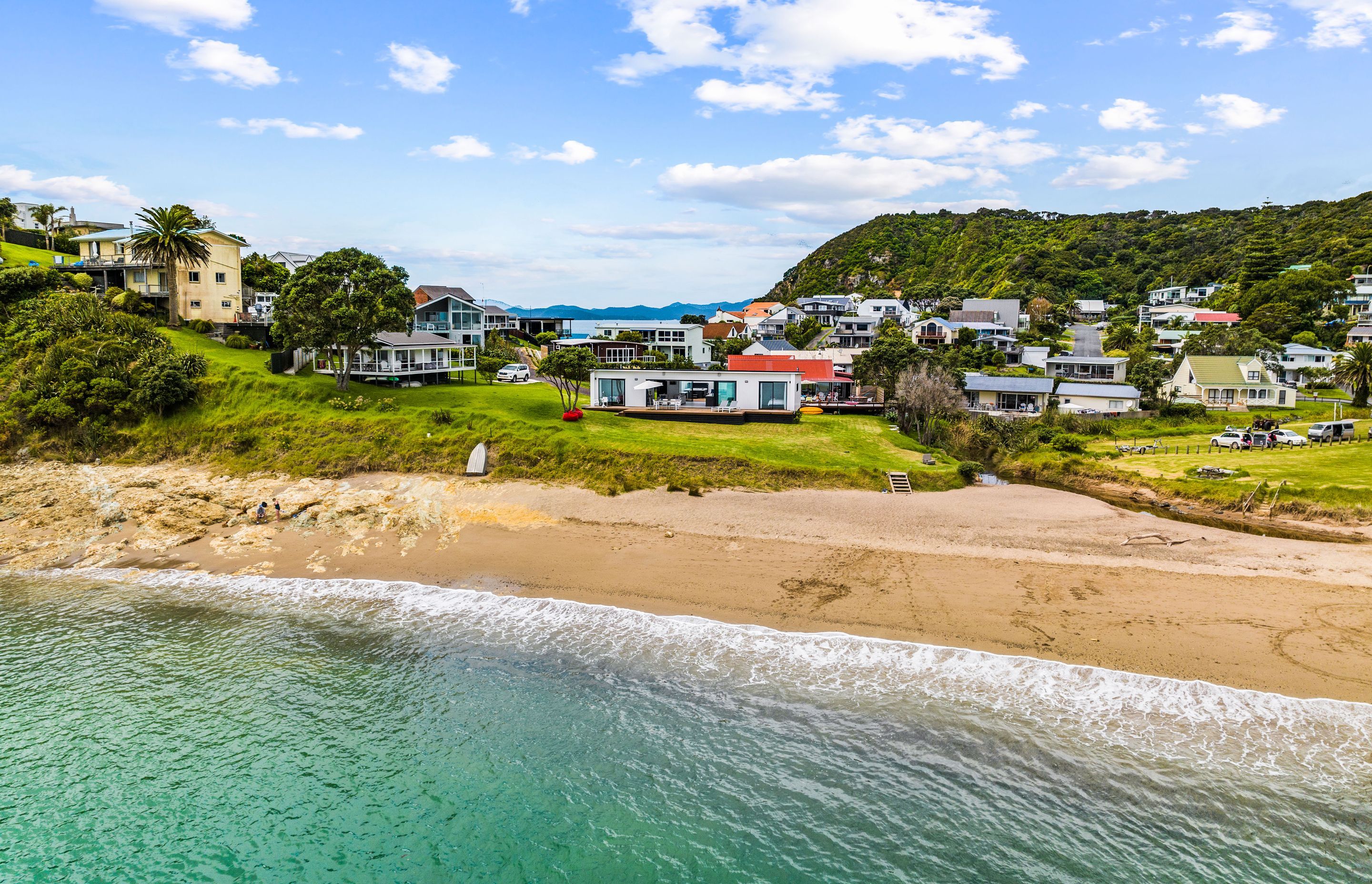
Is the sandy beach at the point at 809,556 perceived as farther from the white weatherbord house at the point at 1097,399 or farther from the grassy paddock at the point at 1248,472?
the white weatherbord house at the point at 1097,399

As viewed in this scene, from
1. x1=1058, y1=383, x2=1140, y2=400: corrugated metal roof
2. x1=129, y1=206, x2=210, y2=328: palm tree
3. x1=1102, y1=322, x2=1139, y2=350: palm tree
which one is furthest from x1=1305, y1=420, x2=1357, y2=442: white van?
x1=129, y1=206, x2=210, y2=328: palm tree

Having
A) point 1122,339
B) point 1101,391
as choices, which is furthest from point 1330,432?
point 1122,339

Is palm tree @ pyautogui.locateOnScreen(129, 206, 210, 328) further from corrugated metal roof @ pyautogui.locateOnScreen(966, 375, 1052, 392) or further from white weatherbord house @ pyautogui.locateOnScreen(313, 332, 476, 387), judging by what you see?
corrugated metal roof @ pyautogui.locateOnScreen(966, 375, 1052, 392)

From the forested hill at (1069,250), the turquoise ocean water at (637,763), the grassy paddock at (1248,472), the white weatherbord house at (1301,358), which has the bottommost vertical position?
the turquoise ocean water at (637,763)

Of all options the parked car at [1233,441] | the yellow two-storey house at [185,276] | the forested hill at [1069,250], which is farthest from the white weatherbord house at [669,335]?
the forested hill at [1069,250]

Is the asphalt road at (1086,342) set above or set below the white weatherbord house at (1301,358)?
above

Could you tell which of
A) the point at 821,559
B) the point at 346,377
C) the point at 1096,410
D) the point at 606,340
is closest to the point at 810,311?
the point at 606,340

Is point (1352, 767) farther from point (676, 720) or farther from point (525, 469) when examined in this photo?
point (525, 469)
